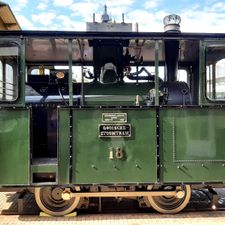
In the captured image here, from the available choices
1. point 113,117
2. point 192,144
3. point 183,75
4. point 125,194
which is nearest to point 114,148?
point 113,117

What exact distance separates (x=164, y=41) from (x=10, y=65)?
2.53 meters

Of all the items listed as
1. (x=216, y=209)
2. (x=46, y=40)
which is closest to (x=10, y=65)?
(x=46, y=40)

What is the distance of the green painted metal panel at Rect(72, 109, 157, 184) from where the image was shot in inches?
212

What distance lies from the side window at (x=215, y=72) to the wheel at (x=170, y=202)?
1573 mm

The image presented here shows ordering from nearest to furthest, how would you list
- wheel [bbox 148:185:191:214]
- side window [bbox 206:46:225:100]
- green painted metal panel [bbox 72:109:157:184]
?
green painted metal panel [bbox 72:109:157:184]
side window [bbox 206:46:225:100]
wheel [bbox 148:185:191:214]

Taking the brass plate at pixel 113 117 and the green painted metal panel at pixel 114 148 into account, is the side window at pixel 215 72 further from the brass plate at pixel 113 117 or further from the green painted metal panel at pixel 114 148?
the brass plate at pixel 113 117

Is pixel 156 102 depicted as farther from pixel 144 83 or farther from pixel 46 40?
pixel 46 40

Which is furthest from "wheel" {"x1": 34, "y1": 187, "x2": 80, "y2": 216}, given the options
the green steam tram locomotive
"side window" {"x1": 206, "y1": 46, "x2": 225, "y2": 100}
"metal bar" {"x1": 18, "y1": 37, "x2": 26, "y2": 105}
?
"side window" {"x1": 206, "y1": 46, "x2": 225, "y2": 100}

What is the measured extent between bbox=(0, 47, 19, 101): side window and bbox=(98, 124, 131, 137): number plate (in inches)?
55.5

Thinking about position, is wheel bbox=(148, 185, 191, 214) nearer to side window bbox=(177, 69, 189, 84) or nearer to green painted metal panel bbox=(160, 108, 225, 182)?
green painted metal panel bbox=(160, 108, 225, 182)

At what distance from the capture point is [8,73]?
5762 mm

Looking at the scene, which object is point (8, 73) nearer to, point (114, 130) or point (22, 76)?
point (22, 76)

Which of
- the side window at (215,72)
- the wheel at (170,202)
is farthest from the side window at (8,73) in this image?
the side window at (215,72)

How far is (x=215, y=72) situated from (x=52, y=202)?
3428 mm
